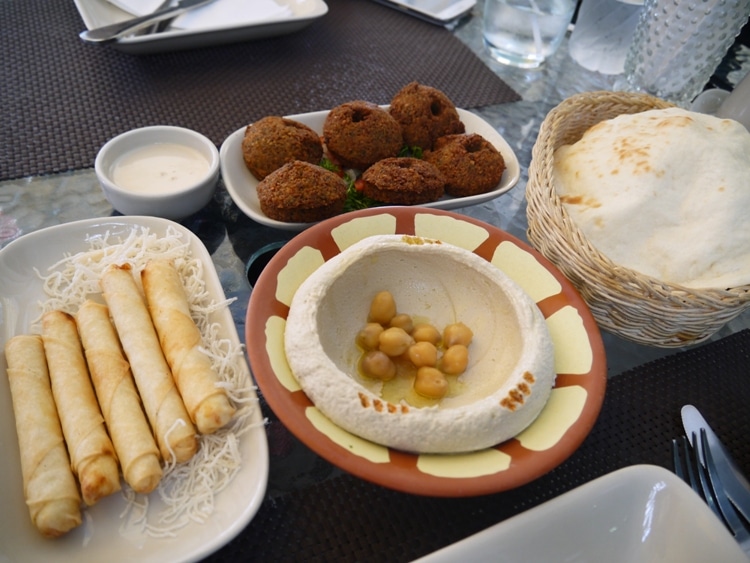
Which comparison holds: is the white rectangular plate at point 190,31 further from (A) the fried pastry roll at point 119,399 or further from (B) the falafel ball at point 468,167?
(A) the fried pastry roll at point 119,399

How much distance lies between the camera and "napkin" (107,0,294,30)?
1864mm

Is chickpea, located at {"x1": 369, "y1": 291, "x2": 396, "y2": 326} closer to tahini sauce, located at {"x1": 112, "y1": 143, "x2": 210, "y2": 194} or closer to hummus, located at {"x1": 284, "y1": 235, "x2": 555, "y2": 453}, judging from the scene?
hummus, located at {"x1": 284, "y1": 235, "x2": 555, "y2": 453}

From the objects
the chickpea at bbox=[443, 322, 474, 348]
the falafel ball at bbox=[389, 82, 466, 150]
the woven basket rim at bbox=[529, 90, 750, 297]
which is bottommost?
the chickpea at bbox=[443, 322, 474, 348]

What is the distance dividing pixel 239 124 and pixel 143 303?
81cm

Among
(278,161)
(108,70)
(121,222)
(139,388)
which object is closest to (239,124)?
(278,161)

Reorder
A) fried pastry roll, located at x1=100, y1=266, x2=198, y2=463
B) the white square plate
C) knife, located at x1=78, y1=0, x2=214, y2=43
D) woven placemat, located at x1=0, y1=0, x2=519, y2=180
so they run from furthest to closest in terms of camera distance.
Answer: knife, located at x1=78, y1=0, x2=214, y2=43
woven placemat, located at x1=0, y1=0, x2=519, y2=180
fried pastry roll, located at x1=100, y1=266, x2=198, y2=463
the white square plate

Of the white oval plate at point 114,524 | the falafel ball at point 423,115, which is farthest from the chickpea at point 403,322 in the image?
the falafel ball at point 423,115

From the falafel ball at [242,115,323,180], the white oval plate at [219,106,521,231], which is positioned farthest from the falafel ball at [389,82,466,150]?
the falafel ball at [242,115,323,180]

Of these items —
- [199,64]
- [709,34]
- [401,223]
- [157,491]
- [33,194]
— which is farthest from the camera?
[199,64]

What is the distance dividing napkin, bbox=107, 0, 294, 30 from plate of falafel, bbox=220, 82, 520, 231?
647 mm

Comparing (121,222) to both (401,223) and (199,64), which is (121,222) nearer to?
(401,223)

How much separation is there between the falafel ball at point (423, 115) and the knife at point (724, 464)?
96cm

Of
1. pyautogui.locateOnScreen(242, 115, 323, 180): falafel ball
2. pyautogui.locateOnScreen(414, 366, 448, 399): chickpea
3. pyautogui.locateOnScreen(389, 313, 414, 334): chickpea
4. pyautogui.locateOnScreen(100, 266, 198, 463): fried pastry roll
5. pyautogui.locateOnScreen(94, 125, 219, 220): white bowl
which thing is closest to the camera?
pyautogui.locateOnScreen(100, 266, 198, 463): fried pastry roll

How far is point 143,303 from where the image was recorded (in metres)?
1.06
